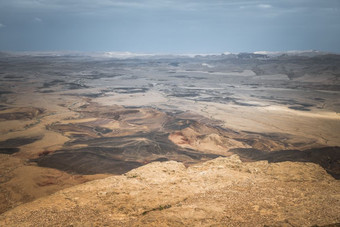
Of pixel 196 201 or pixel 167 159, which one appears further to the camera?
pixel 167 159

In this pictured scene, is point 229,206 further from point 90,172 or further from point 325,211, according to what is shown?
point 90,172

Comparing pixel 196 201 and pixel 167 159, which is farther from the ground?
pixel 196 201

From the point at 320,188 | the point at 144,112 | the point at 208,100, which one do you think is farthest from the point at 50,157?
the point at 208,100

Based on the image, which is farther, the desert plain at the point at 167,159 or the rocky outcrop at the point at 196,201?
the desert plain at the point at 167,159

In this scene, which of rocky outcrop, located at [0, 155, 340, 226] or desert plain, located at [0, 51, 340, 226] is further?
desert plain, located at [0, 51, 340, 226]
